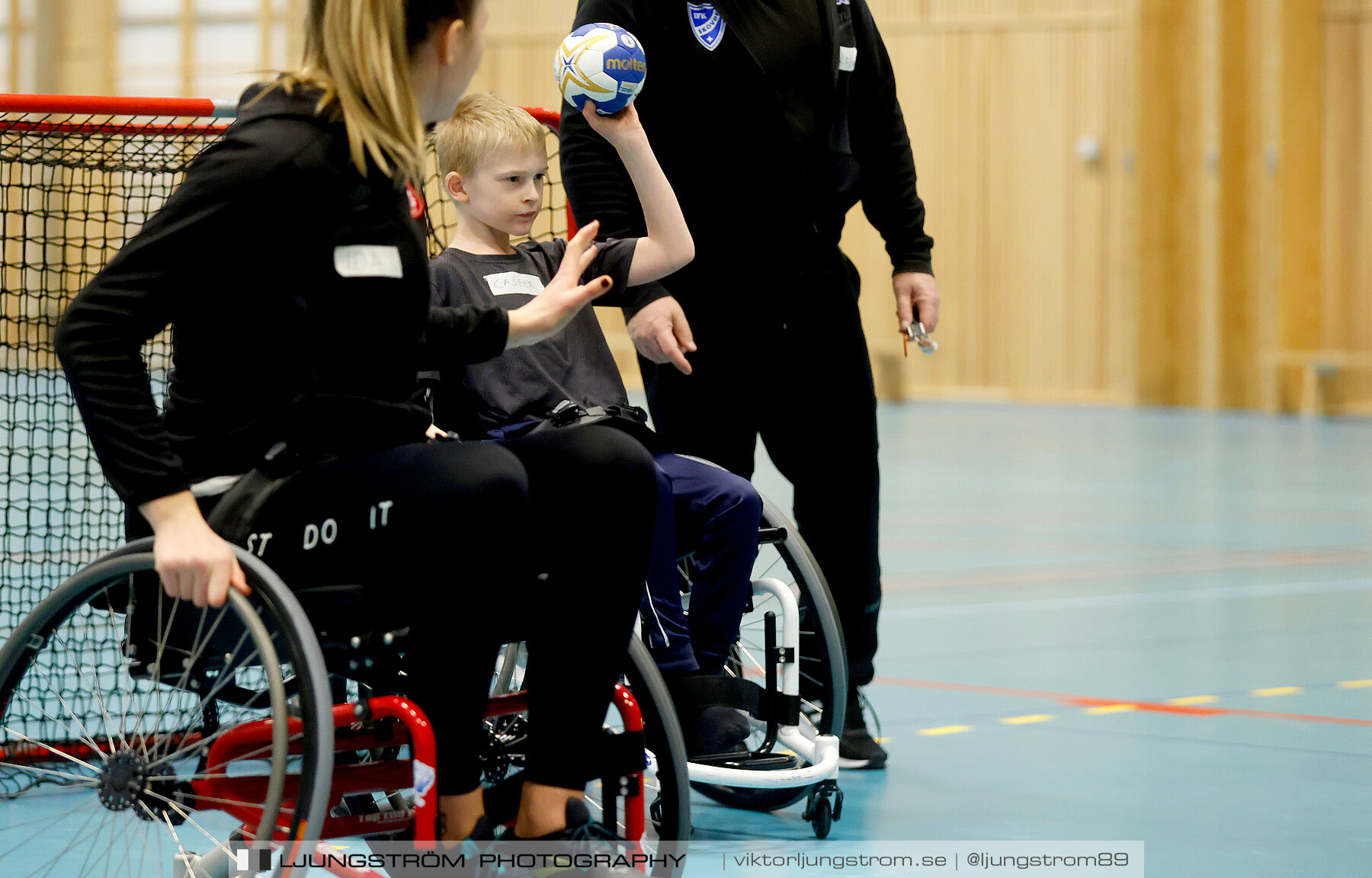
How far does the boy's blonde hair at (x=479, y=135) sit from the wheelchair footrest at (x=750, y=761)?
3.13 feet

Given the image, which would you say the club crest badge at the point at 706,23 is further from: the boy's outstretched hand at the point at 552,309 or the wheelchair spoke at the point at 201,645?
the wheelchair spoke at the point at 201,645

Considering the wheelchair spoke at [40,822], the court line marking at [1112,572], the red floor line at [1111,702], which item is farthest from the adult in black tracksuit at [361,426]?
the court line marking at [1112,572]

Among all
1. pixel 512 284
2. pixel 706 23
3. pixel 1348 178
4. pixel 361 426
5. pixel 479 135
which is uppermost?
pixel 1348 178

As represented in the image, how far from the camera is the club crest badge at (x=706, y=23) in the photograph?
283cm

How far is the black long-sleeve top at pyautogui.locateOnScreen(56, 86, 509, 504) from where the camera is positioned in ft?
5.50

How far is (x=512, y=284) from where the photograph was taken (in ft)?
8.18

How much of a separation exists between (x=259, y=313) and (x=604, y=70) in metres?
0.67

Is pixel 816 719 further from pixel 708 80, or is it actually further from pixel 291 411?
pixel 291 411

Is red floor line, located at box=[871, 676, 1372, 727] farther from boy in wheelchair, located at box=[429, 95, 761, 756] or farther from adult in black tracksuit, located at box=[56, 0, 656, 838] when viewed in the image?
adult in black tracksuit, located at box=[56, 0, 656, 838]

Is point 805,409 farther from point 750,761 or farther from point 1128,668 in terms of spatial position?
point 1128,668

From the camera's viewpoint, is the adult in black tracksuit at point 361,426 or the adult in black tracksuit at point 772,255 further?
the adult in black tracksuit at point 772,255

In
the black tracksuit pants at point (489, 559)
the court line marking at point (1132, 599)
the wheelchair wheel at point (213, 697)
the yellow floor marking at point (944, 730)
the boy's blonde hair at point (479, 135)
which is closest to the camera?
the wheelchair wheel at point (213, 697)

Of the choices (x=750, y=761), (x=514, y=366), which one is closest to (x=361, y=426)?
(x=514, y=366)

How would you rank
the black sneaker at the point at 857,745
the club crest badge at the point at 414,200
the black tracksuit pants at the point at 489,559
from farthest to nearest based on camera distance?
the black sneaker at the point at 857,745, the club crest badge at the point at 414,200, the black tracksuit pants at the point at 489,559
